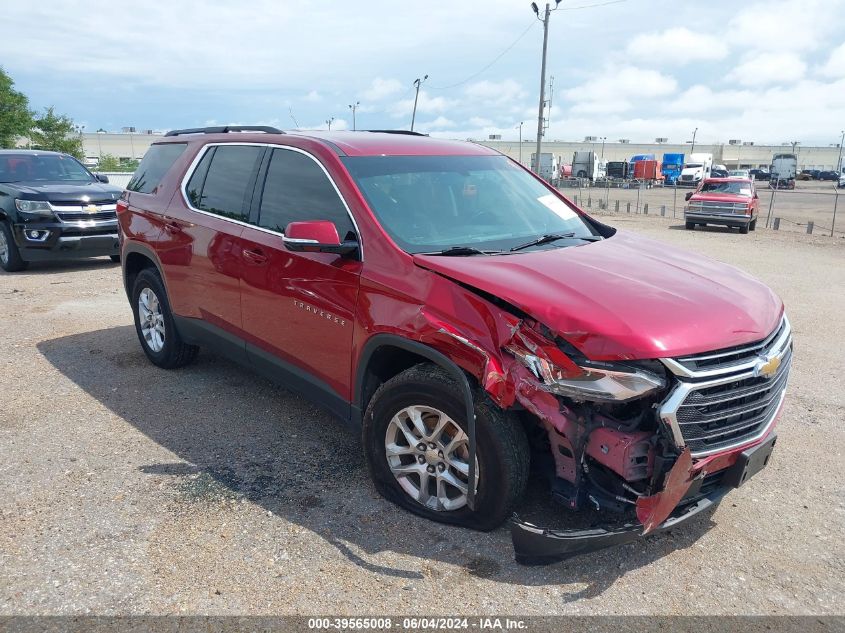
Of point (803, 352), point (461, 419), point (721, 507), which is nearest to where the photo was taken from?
point (461, 419)

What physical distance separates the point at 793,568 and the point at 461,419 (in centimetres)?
170

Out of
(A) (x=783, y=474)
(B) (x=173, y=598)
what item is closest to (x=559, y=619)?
(B) (x=173, y=598)

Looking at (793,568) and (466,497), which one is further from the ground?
Answer: (466,497)

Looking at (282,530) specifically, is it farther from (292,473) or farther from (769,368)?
(769,368)

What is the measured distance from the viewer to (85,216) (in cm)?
1010

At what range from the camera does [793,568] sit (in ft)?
10.2

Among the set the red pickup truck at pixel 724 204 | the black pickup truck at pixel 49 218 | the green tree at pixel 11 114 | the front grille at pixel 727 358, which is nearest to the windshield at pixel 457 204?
Result: the front grille at pixel 727 358

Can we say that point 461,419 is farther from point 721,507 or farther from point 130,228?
point 130,228

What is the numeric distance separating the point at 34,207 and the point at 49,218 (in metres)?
0.25

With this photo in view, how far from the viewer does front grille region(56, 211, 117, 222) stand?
9.93 meters

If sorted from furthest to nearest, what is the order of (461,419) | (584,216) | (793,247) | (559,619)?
(793,247)
(584,216)
(461,419)
(559,619)

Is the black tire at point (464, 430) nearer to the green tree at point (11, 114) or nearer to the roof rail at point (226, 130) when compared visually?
the roof rail at point (226, 130)

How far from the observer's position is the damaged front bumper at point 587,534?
8.93ft

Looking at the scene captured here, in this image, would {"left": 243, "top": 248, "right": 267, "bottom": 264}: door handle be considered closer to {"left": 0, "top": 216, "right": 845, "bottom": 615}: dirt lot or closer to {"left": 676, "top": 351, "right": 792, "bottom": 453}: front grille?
{"left": 0, "top": 216, "right": 845, "bottom": 615}: dirt lot
